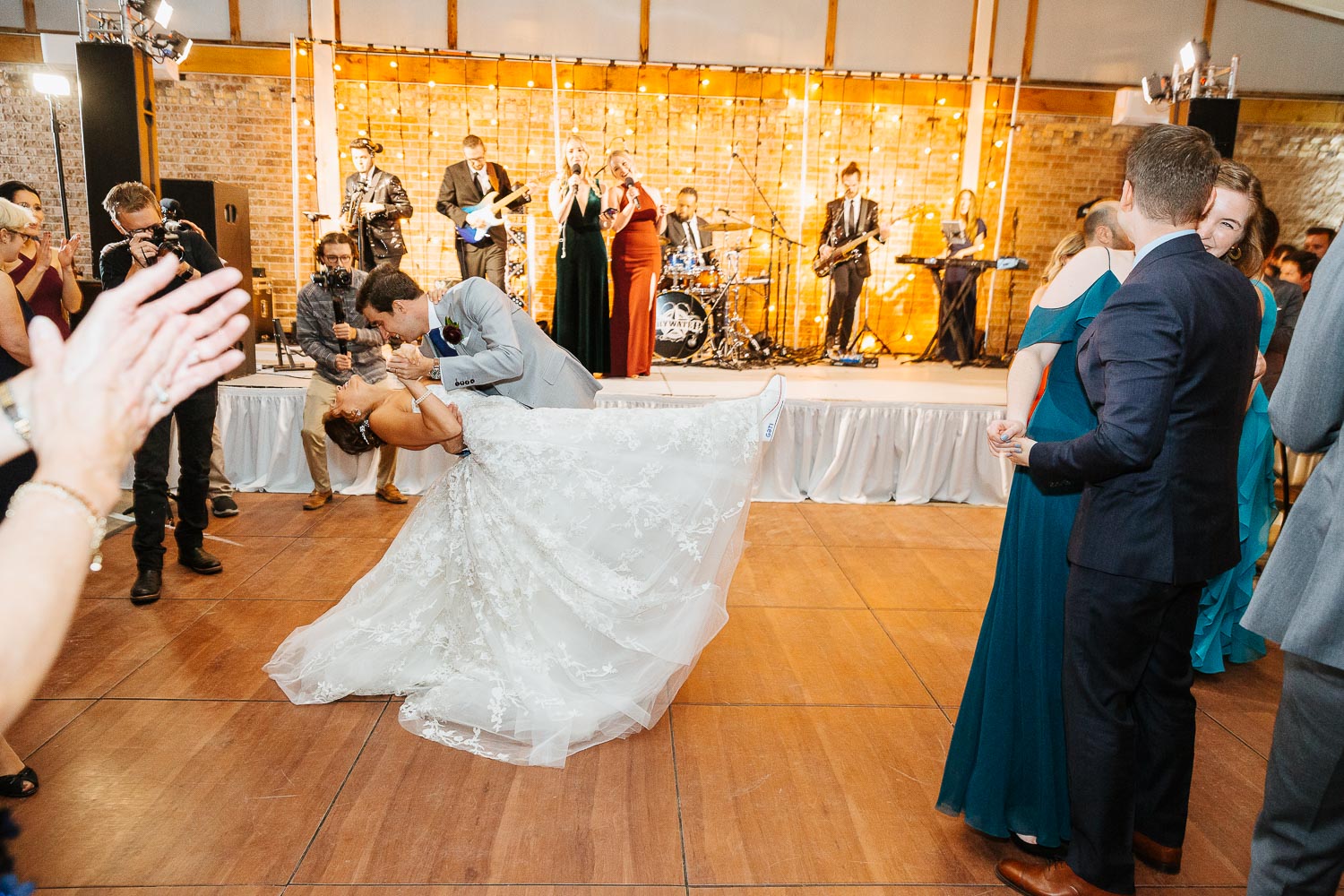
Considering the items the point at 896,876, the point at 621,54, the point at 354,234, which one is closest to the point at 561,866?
the point at 896,876

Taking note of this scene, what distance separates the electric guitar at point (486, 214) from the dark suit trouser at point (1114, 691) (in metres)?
6.20

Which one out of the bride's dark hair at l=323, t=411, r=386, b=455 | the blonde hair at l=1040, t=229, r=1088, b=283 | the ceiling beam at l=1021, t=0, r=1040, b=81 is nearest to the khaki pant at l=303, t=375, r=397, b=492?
the bride's dark hair at l=323, t=411, r=386, b=455

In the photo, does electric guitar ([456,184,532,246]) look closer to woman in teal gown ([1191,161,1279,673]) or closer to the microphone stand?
the microphone stand

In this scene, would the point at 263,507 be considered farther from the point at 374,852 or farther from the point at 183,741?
the point at 374,852

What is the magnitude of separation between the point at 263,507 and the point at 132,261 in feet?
6.34

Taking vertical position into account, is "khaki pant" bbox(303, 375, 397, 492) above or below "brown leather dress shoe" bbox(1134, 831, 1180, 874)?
above

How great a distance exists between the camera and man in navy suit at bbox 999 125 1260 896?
1678mm

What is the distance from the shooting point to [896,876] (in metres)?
2.11

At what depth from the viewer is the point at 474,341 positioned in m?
3.22

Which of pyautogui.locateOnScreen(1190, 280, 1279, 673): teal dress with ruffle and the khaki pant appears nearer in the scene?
pyautogui.locateOnScreen(1190, 280, 1279, 673): teal dress with ruffle

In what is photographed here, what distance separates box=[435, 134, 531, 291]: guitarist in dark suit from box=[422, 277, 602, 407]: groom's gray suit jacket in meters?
4.18

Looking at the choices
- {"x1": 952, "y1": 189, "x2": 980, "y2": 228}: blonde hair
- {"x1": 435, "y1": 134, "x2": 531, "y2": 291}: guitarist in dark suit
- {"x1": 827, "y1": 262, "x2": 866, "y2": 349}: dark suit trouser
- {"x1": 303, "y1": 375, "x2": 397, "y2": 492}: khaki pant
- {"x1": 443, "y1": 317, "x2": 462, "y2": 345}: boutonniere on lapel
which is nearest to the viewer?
{"x1": 443, "y1": 317, "x2": 462, "y2": 345}: boutonniere on lapel

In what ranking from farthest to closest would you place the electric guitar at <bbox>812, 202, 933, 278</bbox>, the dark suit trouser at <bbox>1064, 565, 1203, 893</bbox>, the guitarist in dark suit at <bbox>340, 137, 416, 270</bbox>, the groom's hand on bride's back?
the electric guitar at <bbox>812, 202, 933, 278</bbox> < the guitarist in dark suit at <bbox>340, 137, 416, 270</bbox> < the groom's hand on bride's back < the dark suit trouser at <bbox>1064, 565, 1203, 893</bbox>

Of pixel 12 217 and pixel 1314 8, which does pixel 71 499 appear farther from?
pixel 1314 8
